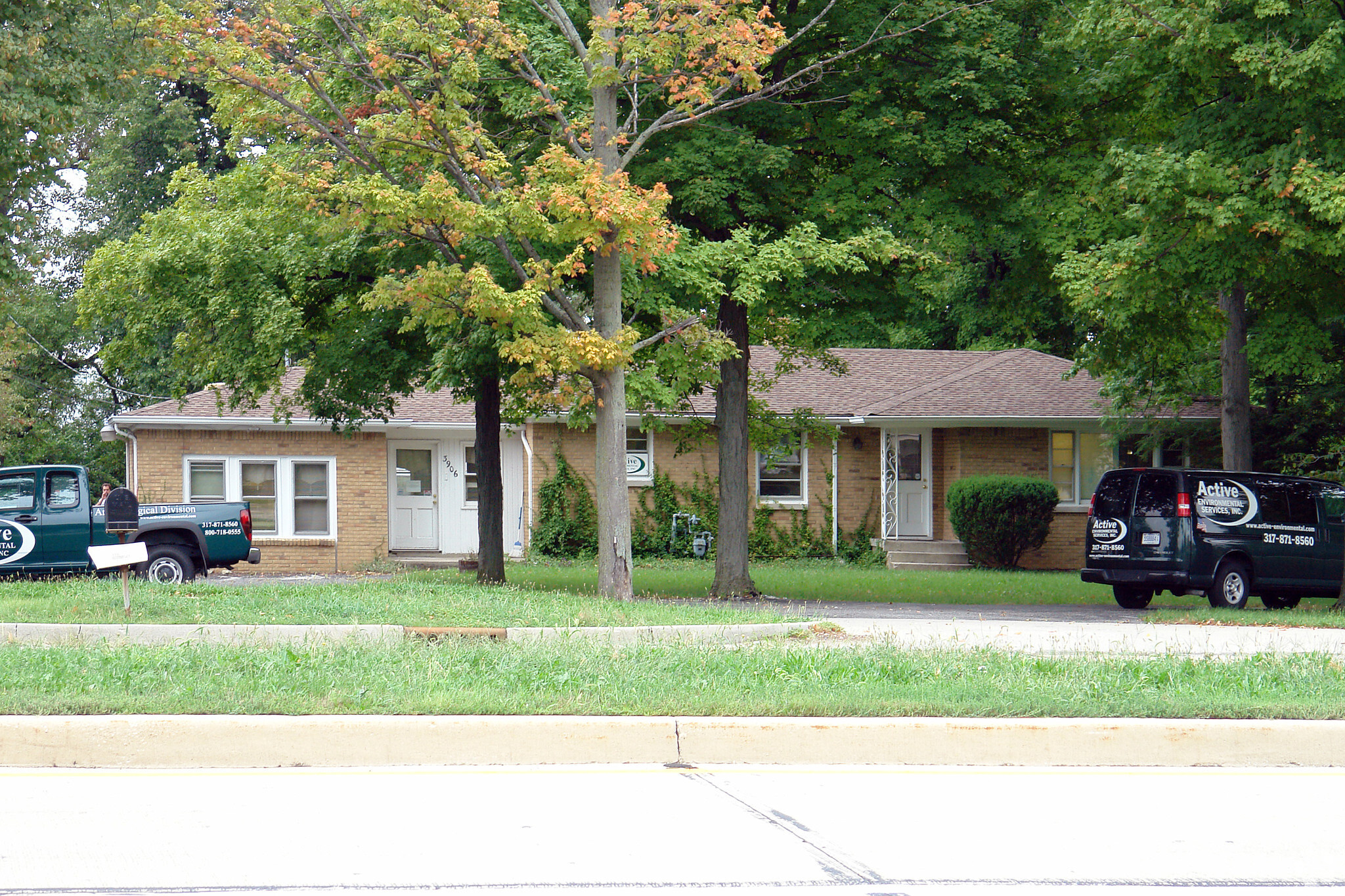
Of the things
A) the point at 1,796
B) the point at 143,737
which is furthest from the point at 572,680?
the point at 1,796

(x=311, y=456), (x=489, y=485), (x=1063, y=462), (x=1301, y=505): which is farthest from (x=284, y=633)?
(x=1063, y=462)

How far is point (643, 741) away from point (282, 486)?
2063 centimetres

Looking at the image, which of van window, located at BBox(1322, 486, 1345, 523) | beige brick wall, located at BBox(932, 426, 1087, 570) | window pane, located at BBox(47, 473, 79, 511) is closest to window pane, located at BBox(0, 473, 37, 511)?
window pane, located at BBox(47, 473, 79, 511)

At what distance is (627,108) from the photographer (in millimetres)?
17562

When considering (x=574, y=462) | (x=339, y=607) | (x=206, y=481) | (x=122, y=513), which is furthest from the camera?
(x=574, y=462)

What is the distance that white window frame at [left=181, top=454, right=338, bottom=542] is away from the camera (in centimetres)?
2623

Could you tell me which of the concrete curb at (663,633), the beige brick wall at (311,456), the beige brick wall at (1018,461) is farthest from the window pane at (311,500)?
the concrete curb at (663,633)

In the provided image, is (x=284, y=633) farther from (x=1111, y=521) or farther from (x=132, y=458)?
(x=132, y=458)

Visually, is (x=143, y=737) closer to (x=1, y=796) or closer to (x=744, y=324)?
(x=1, y=796)

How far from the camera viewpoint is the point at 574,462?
2772 cm

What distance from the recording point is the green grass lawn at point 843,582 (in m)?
19.9

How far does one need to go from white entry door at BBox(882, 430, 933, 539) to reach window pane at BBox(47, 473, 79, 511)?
1721 centimetres

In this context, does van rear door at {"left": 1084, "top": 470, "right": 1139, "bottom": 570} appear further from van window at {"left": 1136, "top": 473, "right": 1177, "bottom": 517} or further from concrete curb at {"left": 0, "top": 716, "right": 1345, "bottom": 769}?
concrete curb at {"left": 0, "top": 716, "right": 1345, "bottom": 769}

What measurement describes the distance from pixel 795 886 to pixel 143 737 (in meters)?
4.09
